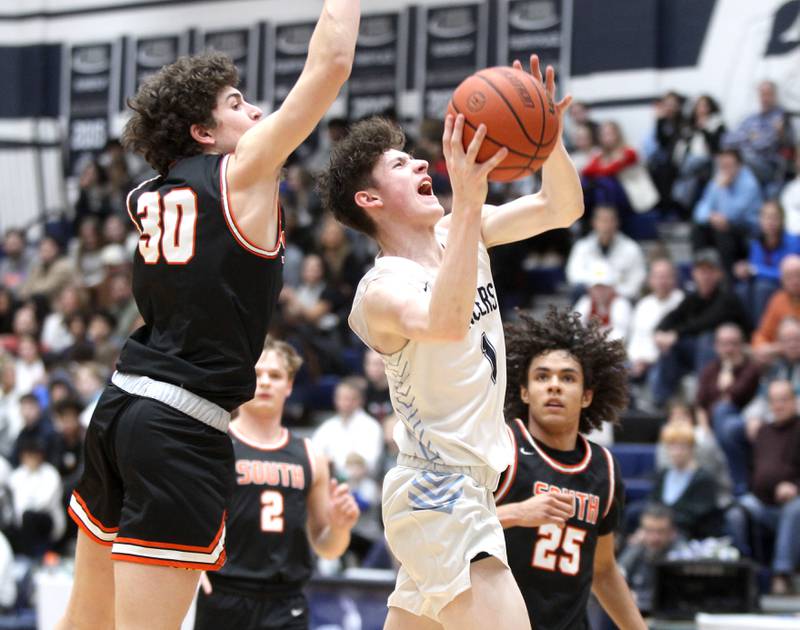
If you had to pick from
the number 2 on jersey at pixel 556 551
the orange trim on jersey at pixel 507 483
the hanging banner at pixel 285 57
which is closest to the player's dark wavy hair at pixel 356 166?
the orange trim on jersey at pixel 507 483

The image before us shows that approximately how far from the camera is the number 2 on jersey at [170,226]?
3.66 m

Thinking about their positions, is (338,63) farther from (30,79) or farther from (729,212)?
(30,79)

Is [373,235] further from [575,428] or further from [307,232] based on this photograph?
[307,232]

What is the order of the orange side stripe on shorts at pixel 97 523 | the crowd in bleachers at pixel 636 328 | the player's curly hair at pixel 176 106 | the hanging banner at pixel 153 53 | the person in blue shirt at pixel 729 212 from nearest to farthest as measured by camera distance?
the orange side stripe on shorts at pixel 97 523 → the player's curly hair at pixel 176 106 → the crowd in bleachers at pixel 636 328 → the person in blue shirt at pixel 729 212 → the hanging banner at pixel 153 53

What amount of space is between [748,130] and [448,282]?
9.30m

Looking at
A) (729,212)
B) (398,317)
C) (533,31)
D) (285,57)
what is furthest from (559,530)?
(285,57)

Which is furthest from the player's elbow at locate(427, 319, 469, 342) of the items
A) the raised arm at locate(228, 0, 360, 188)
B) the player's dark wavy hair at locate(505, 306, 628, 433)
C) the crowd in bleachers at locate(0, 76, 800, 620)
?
the crowd in bleachers at locate(0, 76, 800, 620)

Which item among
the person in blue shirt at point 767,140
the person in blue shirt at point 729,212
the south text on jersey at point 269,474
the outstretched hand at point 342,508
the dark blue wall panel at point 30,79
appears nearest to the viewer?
the outstretched hand at point 342,508

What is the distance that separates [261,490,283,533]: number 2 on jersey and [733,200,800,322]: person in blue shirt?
6.10 meters

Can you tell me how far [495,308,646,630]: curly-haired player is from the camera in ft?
14.7

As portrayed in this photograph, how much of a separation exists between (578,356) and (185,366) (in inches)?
70.9

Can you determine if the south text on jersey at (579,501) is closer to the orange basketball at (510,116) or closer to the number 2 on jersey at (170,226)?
the orange basketball at (510,116)

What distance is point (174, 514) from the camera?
11.7ft

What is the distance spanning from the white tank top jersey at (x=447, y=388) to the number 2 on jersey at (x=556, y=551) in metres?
0.66
